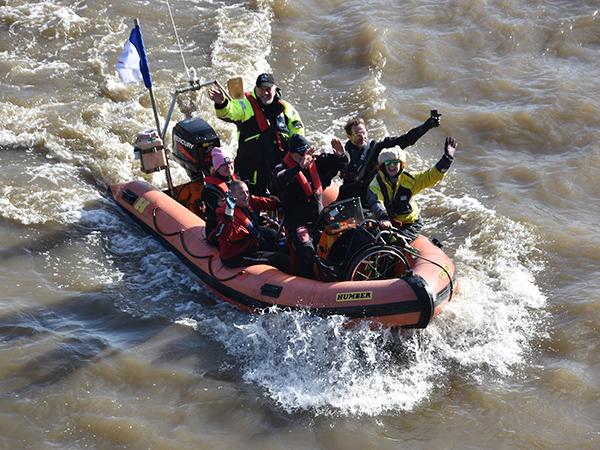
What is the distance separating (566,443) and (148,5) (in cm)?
915

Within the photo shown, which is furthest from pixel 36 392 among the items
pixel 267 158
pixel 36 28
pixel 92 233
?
pixel 36 28

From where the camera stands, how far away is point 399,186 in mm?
6852

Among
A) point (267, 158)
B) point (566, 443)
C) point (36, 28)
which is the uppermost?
point (36, 28)

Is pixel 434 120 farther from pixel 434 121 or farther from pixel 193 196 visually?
pixel 193 196

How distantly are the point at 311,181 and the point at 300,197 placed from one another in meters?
0.15

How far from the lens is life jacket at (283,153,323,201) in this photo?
667 centimetres

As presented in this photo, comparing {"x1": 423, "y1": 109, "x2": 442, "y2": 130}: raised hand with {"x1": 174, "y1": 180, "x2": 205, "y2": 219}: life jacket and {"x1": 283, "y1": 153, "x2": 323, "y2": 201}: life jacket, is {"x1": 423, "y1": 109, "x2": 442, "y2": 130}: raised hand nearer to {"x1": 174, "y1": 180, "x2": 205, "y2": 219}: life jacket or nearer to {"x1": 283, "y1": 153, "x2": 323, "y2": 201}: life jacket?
{"x1": 283, "y1": 153, "x2": 323, "y2": 201}: life jacket

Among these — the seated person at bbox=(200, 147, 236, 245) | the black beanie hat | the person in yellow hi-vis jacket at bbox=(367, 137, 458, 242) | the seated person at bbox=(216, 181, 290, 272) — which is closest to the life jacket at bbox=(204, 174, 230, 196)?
the seated person at bbox=(200, 147, 236, 245)

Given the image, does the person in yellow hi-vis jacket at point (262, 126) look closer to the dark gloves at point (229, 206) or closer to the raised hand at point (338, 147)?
the raised hand at point (338, 147)

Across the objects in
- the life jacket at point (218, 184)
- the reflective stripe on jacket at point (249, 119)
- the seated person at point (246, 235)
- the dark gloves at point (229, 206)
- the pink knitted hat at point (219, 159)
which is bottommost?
the seated person at point (246, 235)

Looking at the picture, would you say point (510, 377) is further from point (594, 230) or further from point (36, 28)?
point (36, 28)

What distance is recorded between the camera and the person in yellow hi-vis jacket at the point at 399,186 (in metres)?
6.66

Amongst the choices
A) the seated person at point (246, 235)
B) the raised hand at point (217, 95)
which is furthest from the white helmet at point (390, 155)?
the raised hand at point (217, 95)

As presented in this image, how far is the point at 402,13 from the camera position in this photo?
12297 millimetres
